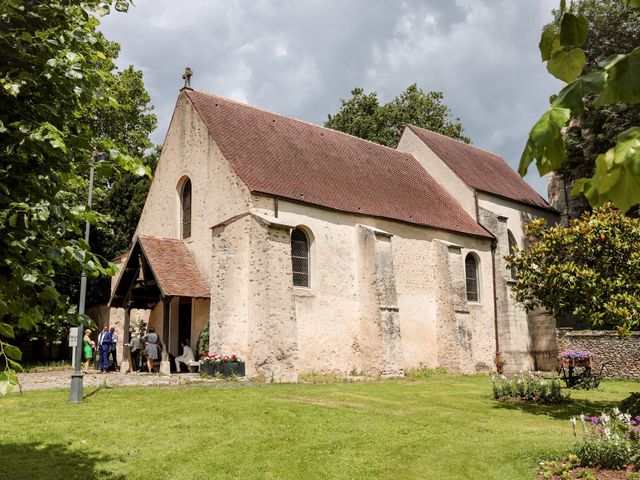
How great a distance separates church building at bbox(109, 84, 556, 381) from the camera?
1766 cm

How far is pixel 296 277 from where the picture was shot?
19500 mm

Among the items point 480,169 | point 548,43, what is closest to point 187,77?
point 480,169

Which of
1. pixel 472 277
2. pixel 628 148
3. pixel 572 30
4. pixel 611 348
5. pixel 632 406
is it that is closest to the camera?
pixel 628 148

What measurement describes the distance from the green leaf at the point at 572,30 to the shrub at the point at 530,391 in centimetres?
1302

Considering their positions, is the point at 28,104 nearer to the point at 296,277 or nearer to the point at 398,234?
the point at 296,277

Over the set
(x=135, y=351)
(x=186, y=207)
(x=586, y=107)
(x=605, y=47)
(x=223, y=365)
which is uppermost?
(x=605, y=47)

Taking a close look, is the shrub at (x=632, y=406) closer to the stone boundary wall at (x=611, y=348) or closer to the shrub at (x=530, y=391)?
the shrub at (x=530, y=391)

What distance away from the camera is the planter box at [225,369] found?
1645cm

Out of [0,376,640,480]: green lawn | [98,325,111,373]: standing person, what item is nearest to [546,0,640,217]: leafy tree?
[0,376,640,480]: green lawn

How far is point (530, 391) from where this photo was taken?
13.7 meters

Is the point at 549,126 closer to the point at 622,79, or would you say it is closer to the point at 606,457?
the point at 622,79

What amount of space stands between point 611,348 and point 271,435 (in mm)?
18760

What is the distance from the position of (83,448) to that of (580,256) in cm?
1090

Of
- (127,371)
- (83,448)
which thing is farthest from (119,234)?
(83,448)
